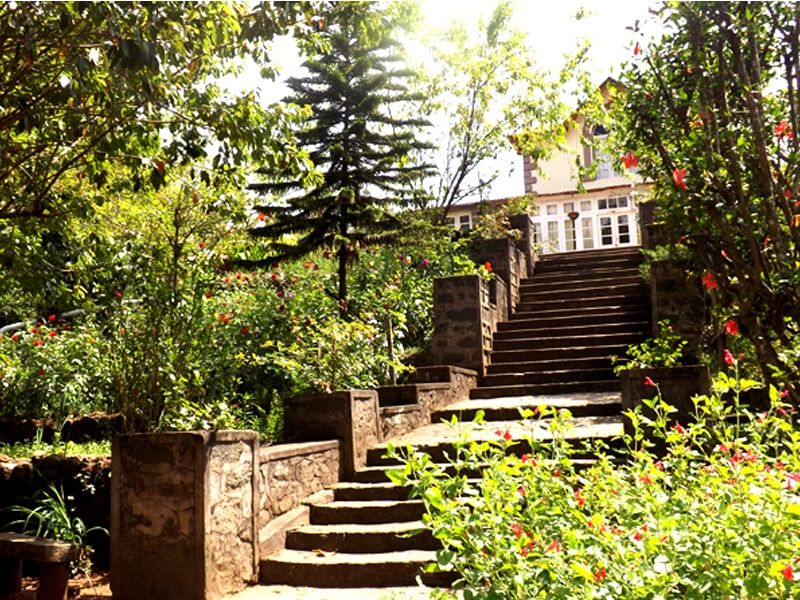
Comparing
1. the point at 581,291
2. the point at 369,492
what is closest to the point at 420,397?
the point at 369,492

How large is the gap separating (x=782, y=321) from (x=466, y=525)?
2.92 meters

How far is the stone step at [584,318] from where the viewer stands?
11.1 m

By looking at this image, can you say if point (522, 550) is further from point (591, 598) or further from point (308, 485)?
point (308, 485)

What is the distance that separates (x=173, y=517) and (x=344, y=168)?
8.28m

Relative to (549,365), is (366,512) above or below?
below

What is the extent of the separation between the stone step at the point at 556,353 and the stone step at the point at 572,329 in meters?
0.51

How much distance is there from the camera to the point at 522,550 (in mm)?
2531

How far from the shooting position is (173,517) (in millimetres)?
4340

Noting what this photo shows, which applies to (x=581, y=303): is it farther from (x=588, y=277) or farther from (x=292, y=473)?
(x=292, y=473)

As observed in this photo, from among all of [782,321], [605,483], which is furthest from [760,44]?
[605,483]

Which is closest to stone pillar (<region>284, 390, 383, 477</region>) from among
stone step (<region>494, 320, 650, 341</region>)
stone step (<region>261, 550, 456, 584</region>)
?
stone step (<region>261, 550, 456, 584</region>)

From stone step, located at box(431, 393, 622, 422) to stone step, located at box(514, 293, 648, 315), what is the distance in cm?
347

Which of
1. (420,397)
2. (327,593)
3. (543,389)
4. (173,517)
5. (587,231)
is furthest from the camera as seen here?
(587,231)

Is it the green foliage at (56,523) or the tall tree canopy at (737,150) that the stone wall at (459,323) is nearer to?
the tall tree canopy at (737,150)
